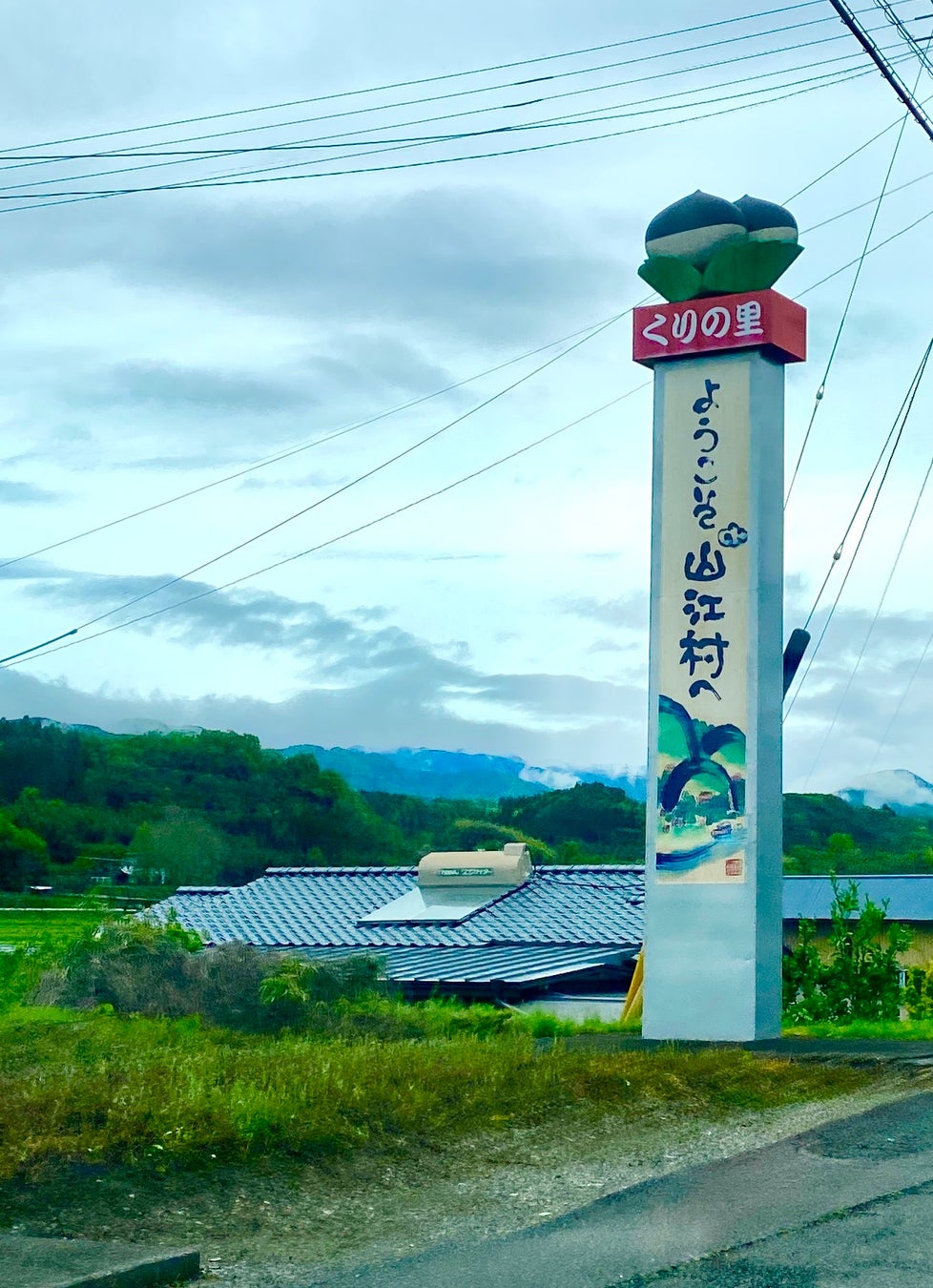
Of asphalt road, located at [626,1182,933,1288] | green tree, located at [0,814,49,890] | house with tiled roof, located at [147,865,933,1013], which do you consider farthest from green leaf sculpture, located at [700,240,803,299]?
green tree, located at [0,814,49,890]

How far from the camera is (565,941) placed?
2688cm

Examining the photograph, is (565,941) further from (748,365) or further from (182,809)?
(182,809)

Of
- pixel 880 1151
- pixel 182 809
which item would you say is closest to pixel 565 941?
pixel 880 1151

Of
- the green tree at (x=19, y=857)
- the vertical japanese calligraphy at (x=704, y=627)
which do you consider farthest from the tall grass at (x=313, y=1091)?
the green tree at (x=19, y=857)

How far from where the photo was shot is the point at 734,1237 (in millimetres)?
6586

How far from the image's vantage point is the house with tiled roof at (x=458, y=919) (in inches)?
957

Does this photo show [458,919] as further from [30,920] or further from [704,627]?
[30,920]

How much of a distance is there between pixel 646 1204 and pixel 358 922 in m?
23.7

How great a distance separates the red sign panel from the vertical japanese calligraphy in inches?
9.4

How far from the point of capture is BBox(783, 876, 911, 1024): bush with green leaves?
16.5 meters

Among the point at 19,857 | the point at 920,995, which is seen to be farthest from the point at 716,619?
the point at 19,857

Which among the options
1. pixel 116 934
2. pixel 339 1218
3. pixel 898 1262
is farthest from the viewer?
pixel 116 934

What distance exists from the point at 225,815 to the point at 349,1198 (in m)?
70.2

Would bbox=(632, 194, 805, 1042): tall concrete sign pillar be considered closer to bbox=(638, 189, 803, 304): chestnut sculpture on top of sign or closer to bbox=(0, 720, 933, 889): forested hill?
bbox=(638, 189, 803, 304): chestnut sculpture on top of sign
